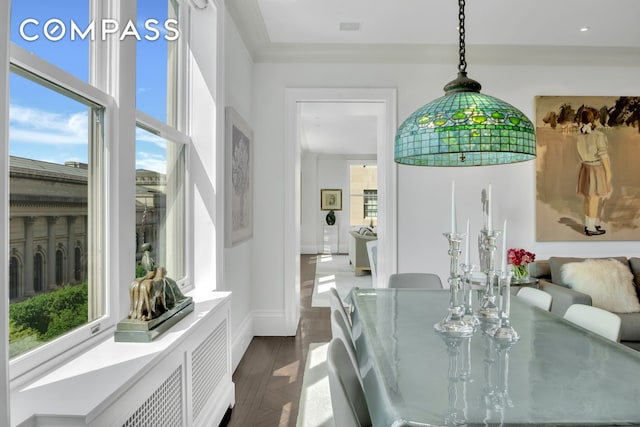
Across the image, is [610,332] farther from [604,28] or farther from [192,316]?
[604,28]

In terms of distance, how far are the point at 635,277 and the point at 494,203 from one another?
4.35 feet

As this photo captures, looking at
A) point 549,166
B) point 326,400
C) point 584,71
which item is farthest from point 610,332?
point 584,71

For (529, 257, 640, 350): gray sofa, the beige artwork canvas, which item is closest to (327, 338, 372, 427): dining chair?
(529, 257, 640, 350): gray sofa

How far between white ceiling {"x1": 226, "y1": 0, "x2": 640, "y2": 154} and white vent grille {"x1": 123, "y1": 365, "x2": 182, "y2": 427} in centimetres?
264

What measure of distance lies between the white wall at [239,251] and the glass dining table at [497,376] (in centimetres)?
149

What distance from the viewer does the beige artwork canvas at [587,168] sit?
3908mm

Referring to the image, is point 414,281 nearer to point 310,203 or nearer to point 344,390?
point 344,390

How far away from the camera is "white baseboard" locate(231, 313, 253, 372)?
310 centimetres

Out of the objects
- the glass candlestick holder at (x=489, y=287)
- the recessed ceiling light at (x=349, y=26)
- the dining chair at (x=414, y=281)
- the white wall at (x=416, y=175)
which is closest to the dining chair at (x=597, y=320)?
the glass candlestick holder at (x=489, y=287)

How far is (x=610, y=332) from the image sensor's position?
1.79 meters

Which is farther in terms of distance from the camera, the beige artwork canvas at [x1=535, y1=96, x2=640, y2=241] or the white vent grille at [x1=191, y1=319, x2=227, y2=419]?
the beige artwork canvas at [x1=535, y1=96, x2=640, y2=241]

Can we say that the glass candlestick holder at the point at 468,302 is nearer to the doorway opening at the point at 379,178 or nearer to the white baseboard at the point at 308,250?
the doorway opening at the point at 379,178

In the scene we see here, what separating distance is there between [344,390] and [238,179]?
7.63ft

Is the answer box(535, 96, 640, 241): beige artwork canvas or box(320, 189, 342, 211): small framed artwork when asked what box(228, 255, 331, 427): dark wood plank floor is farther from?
box(320, 189, 342, 211): small framed artwork
